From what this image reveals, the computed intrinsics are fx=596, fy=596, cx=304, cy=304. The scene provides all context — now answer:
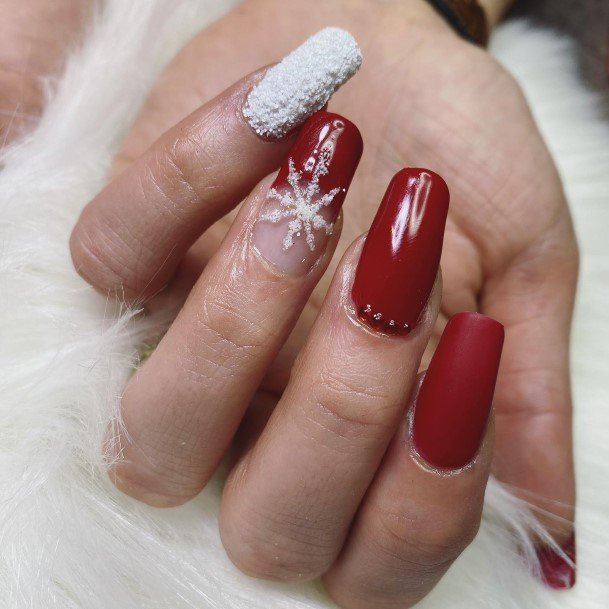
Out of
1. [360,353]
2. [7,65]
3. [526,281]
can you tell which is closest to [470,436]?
[360,353]

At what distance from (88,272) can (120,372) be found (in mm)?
83

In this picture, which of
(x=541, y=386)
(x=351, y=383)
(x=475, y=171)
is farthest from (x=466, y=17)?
(x=351, y=383)

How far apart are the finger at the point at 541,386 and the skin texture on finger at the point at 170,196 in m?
0.32

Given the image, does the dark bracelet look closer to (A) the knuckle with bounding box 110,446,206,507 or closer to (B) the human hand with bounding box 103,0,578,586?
(B) the human hand with bounding box 103,0,578,586

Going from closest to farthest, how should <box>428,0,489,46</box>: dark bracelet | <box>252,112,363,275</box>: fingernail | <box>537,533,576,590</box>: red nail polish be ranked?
<box>252,112,363,275</box>: fingernail, <box>537,533,576,590</box>: red nail polish, <box>428,0,489,46</box>: dark bracelet

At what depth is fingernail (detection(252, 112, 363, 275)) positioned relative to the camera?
385mm

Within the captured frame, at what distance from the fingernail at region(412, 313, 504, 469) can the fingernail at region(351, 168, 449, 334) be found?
0.04 m

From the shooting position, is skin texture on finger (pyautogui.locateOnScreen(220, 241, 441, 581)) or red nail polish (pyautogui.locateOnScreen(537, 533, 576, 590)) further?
red nail polish (pyautogui.locateOnScreen(537, 533, 576, 590))

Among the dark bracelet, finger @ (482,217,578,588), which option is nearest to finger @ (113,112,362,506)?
finger @ (482,217,578,588)

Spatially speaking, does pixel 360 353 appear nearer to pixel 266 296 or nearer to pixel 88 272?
pixel 266 296

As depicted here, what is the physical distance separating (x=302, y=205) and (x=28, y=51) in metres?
0.40

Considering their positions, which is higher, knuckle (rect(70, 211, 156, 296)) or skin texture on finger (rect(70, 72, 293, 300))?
skin texture on finger (rect(70, 72, 293, 300))

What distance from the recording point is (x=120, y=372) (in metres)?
0.47

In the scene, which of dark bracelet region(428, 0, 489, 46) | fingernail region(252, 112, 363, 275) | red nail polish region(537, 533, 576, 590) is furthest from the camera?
dark bracelet region(428, 0, 489, 46)
